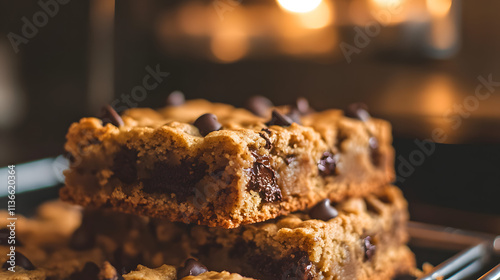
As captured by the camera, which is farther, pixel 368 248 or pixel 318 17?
pixel 318 17

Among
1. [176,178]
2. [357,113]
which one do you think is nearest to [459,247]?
[357,113]

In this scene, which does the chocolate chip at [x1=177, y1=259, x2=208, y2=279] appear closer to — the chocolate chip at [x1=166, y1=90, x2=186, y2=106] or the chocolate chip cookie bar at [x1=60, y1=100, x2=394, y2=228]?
the chocolate chip cookie bar at [x1=60, y1=100, x2=394, y2=228]

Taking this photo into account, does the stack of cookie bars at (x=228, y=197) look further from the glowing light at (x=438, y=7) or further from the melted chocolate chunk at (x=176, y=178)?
the glowing light at (x=438, y=7)

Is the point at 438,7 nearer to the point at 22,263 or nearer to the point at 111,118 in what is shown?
the point at 111,118

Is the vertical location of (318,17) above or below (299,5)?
below

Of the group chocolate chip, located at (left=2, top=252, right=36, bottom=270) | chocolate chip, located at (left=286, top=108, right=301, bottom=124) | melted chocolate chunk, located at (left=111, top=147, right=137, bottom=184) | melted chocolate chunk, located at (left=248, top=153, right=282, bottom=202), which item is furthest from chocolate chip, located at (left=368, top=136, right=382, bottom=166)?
chocolate chip, located at (left=2, top=252, right=36, bottom=270)
